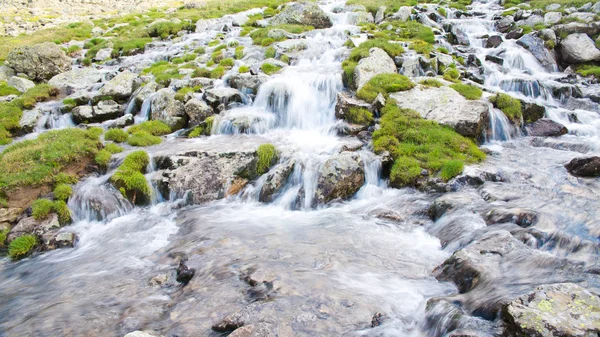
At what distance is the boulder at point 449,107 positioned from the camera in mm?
14547

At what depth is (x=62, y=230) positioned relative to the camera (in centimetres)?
1134

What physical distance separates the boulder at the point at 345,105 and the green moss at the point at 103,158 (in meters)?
10.2

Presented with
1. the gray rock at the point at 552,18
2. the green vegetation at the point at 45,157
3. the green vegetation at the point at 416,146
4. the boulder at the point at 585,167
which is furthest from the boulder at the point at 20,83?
the gray rock at the point at 552,18

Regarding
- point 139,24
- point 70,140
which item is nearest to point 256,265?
point 70,140

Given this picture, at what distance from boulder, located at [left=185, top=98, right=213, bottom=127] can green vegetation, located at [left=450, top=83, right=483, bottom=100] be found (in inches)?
488

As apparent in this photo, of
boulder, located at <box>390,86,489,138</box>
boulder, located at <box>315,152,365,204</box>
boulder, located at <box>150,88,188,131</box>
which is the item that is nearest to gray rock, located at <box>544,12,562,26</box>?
boulder, located at <box>390,86,489,138</box>

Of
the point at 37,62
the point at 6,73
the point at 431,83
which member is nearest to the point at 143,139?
the point at 431,83

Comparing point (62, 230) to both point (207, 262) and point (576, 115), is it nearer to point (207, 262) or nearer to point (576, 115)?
point (207, 262)

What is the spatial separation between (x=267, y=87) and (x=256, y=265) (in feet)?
41.7

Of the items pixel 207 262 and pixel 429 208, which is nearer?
pixel 207 262

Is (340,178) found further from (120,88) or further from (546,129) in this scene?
(120,88)

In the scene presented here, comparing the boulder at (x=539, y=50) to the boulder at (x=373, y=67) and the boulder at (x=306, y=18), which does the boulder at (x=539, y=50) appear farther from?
the boulder at (x=306, y=18)

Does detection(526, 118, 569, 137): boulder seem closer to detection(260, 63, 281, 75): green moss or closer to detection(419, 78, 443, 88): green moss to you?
detection(419, 78, 443, 88): green moss

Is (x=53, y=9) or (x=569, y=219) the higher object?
(x=53, y=9)
